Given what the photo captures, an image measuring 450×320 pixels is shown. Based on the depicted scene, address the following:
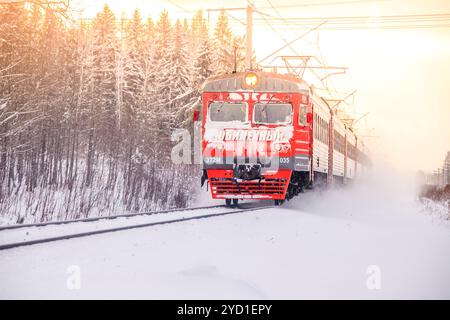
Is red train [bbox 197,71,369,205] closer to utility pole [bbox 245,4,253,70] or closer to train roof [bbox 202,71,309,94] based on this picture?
train roof [bbox 202,71,309,94]

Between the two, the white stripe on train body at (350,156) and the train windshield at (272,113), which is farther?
the white stripe on train body at (350,156)

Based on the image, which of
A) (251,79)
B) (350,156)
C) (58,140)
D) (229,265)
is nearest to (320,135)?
(251,79)

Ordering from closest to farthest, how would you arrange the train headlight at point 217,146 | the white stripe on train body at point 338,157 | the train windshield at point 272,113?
the train headlight at point 217,146, the train windshield at point 272,113, the white stripe on train body at point 338,157

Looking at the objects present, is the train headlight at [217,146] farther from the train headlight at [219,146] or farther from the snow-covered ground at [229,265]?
the snow-covered ground at [229,265]

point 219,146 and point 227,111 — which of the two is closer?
point 219,146

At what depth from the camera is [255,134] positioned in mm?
14836

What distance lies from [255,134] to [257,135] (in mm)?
58

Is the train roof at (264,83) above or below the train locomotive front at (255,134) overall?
above

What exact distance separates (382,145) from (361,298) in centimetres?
8381

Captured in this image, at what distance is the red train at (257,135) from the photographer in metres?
14.7

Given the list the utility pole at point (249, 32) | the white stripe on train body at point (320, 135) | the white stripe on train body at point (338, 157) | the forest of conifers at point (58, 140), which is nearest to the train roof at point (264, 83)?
the white stripe on train body at point (320, 135)

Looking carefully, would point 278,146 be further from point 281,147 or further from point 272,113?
point 272,113
